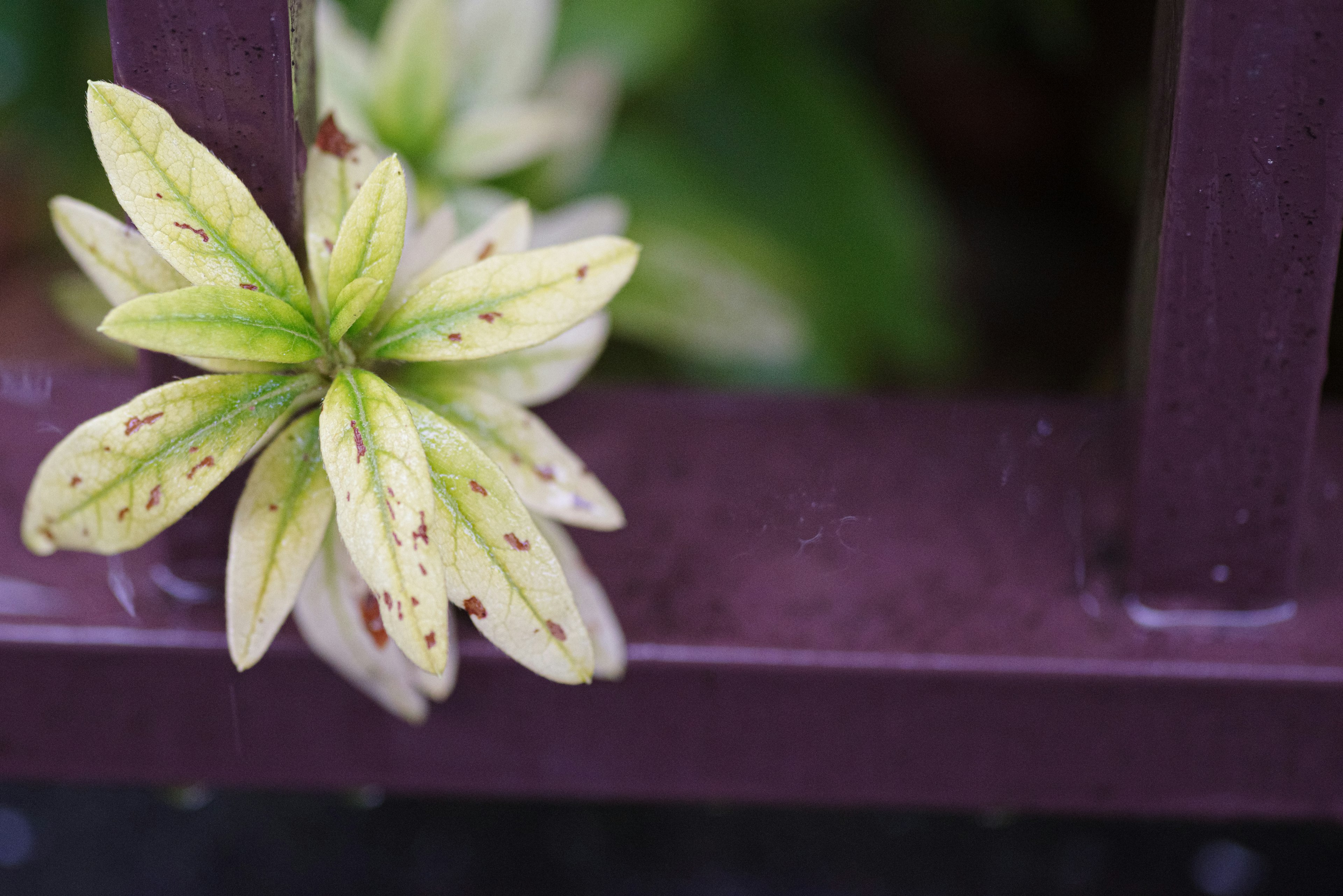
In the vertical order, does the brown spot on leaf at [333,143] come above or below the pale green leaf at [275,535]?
above

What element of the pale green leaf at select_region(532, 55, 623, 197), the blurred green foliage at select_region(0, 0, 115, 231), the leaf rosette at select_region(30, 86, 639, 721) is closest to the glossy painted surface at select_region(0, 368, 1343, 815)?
the leaf rosette at select_region(30, 86, 639, 721)

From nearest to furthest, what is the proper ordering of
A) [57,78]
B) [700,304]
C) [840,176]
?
[700,304], [57,78], [840,176]

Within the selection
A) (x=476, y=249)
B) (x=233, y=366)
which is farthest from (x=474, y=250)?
(x=233, y=366)

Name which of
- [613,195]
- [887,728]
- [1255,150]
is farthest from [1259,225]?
[613,195]

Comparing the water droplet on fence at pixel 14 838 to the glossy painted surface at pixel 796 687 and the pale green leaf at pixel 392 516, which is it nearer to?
the glossy painted surface at pixel 796 687

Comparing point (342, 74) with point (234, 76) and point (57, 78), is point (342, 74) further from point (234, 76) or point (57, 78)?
point (57, 78)

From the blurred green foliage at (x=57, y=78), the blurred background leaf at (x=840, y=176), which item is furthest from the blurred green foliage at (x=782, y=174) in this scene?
the blurred green foliage at (x=57, y=78)
